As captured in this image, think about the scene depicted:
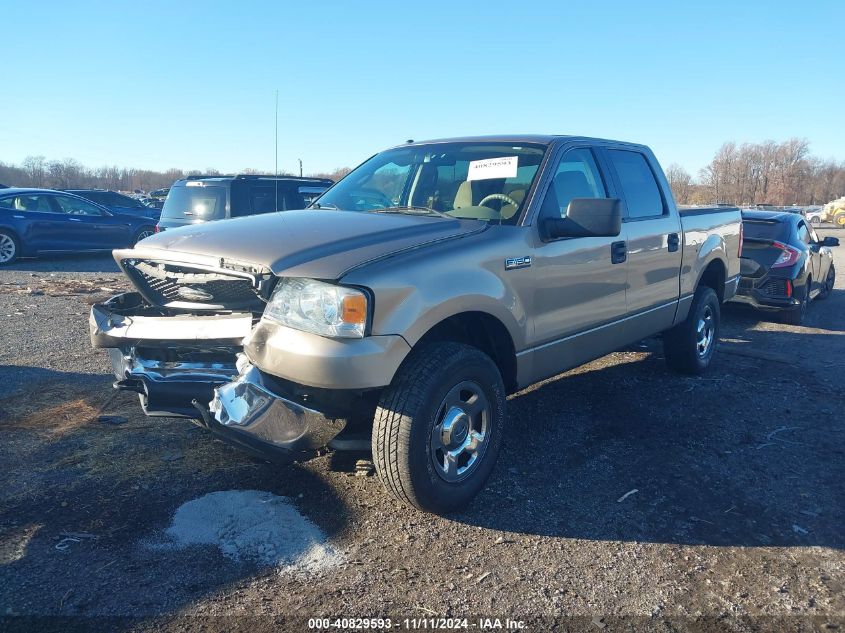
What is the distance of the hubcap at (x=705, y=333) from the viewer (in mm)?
5898

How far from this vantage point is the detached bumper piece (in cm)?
294

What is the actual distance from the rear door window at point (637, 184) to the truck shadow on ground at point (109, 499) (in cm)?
301

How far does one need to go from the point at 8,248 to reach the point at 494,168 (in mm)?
12555

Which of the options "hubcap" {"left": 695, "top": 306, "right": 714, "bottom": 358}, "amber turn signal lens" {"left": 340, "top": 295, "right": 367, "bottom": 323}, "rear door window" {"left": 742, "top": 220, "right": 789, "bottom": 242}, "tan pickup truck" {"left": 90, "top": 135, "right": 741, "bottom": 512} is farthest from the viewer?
"rear door window" {"left": 742, "top": 220, "right": 789, "bottom": 242}

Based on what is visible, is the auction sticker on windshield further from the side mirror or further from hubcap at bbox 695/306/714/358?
hubcap at bbox 695/306/714/358

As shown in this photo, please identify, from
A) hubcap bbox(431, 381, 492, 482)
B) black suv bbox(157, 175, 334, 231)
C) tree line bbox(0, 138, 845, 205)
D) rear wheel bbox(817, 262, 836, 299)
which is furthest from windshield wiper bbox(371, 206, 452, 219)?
tree line bbox(0, 138, 845, 205)

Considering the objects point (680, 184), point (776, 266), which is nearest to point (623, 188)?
point (776, 266)

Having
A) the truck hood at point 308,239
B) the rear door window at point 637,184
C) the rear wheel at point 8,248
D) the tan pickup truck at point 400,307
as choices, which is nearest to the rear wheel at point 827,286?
the rear door window at point 637,184

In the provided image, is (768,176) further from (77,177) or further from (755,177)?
(77,177)

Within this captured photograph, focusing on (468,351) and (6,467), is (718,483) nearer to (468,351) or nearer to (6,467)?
(468,351)

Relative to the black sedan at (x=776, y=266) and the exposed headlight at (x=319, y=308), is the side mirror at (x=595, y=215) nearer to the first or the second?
the exposed headlight at (x=319, y=308)

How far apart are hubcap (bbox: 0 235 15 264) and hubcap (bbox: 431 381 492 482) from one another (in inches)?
509

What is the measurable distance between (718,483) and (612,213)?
1.66 m

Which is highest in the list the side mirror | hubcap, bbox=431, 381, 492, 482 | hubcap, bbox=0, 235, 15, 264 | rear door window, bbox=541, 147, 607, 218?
rear door window, bbox=541, 147, 607, 218
